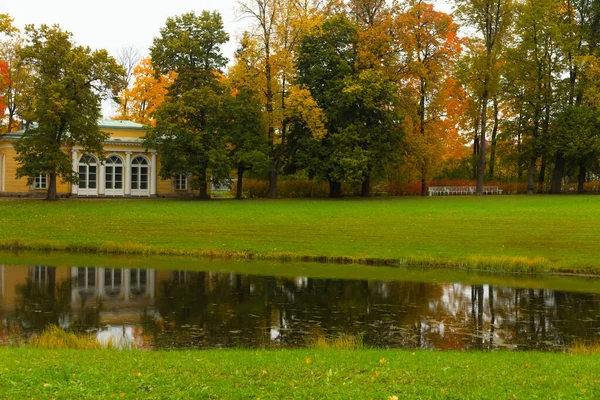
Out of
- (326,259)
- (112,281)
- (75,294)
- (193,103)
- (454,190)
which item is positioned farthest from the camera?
(454,190)

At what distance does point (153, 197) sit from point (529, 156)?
32485mm

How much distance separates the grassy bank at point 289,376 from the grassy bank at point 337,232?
610 inches

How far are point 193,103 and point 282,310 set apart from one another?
1261 inches

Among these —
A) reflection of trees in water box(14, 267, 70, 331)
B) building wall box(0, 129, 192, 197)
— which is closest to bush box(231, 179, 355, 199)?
building wall box(0, 129, 192, 197)

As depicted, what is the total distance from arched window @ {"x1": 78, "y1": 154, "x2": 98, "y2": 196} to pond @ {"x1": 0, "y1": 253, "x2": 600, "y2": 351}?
86.3 ft

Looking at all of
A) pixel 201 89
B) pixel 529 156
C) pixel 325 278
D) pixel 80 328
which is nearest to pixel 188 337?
pixel 80 328

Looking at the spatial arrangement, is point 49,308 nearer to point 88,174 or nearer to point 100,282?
point 100,282

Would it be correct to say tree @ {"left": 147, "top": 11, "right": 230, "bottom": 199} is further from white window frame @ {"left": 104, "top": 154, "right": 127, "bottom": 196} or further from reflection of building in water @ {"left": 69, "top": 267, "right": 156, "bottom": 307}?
reflection of building in water @ {"left": 69, "top": 267, "right": 156, "bottom": 307}

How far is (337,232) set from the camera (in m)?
29.3

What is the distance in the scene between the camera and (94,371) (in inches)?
309

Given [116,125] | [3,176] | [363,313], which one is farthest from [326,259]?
[3,176]

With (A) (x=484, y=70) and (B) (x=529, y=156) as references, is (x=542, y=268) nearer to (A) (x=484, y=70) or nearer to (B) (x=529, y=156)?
(A) (x=484, y=70)

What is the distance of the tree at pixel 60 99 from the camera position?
131 feet

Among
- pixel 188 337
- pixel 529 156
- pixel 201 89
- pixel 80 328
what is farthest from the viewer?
pixel 529 156
